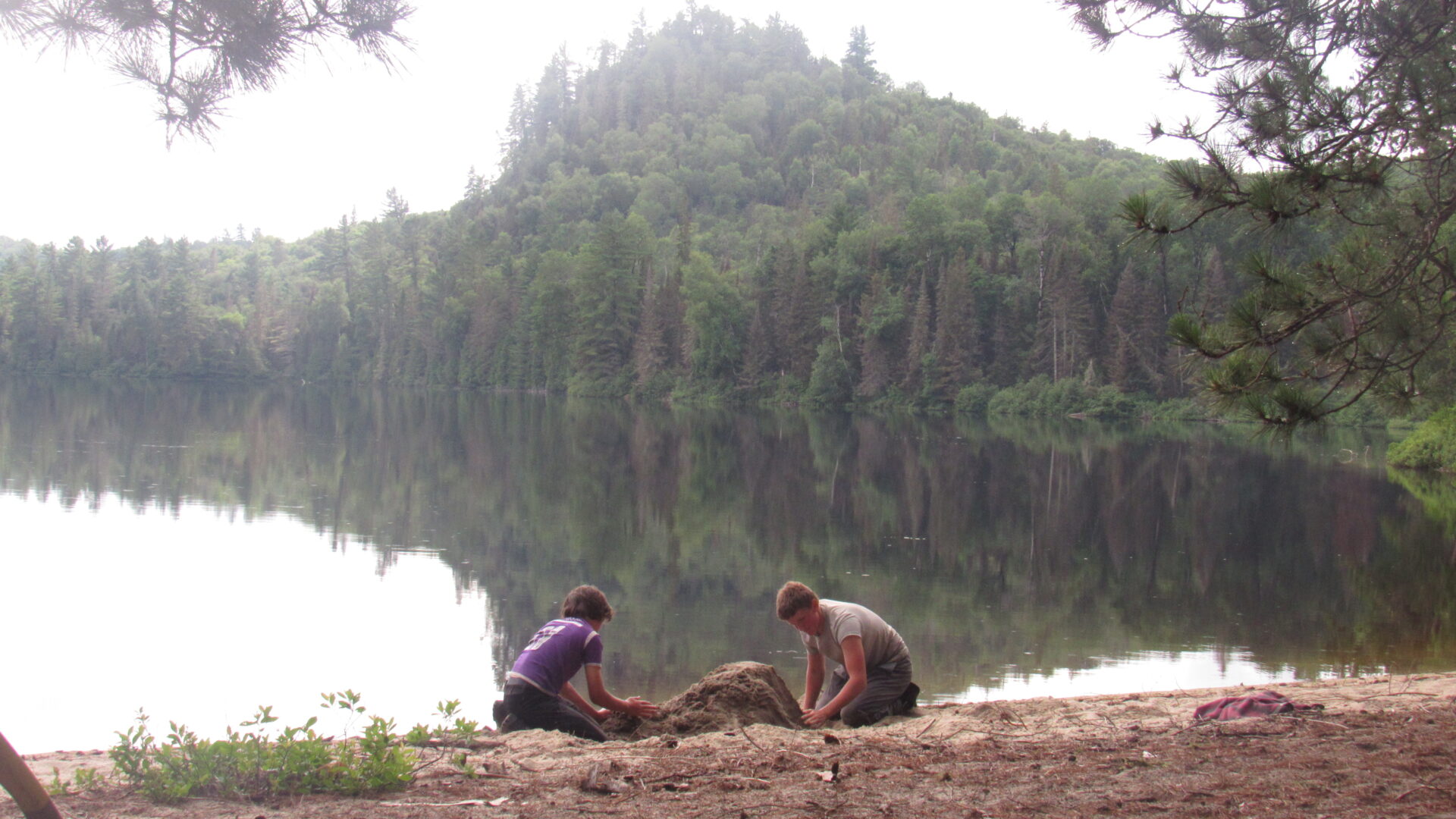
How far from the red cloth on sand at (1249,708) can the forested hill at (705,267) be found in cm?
3403

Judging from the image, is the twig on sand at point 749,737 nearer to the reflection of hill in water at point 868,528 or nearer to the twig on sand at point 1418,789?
the twig on sand at point 1418,789

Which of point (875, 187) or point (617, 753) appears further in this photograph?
point (875, 187)

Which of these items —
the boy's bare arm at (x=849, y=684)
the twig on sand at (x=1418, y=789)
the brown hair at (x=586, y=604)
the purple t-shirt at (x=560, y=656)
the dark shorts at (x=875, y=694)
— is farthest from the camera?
the dark shorts at (x=875, y=694)

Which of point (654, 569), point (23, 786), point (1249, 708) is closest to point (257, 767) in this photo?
point (23, 786)

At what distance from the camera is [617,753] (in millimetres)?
5609

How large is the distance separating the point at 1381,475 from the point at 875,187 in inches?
3397

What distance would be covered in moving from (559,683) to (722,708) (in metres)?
1.00

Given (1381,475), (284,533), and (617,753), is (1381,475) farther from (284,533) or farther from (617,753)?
(617,753)

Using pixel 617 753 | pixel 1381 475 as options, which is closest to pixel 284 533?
pixel 617 753

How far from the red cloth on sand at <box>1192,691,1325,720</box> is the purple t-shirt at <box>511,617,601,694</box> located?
3635 millimetres

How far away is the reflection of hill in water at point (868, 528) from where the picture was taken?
1166cm

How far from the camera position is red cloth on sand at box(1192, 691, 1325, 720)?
6309 mm

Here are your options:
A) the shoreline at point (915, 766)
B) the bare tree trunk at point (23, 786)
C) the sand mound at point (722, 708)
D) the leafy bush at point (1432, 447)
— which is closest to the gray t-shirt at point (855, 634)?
the sand mound at point (722, 708)

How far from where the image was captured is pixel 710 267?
270ft
